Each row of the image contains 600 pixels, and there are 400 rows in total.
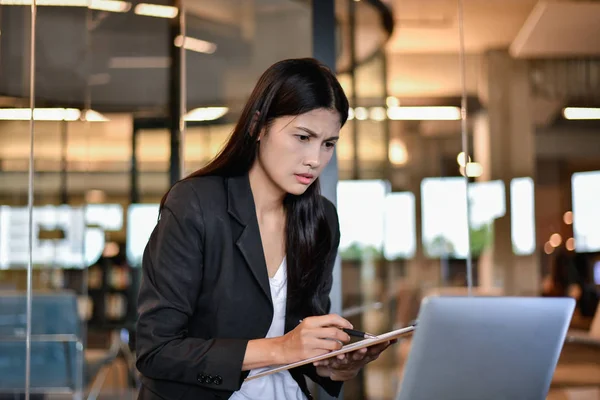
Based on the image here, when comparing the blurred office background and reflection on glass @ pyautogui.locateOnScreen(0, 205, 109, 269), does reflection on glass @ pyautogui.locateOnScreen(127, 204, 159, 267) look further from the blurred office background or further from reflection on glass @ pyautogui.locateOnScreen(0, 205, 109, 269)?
the blurred office background

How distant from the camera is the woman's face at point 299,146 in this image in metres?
1.60

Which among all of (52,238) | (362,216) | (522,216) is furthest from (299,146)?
(52,238)

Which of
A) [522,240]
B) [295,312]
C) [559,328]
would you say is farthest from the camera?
[522,240]

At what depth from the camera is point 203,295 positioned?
157 cm

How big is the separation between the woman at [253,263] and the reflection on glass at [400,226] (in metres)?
2.99

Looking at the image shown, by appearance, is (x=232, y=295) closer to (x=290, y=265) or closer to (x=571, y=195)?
(x=290, y=265)

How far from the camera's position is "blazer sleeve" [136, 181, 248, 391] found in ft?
4.74

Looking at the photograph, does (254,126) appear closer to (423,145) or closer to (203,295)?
(203,295)

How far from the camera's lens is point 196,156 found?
15.5ft

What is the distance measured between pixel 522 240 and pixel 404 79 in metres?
1.16

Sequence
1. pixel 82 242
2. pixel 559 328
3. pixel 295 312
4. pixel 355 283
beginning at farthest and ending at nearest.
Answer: pixel 82 242
pixel 355 283
pixel 295 312
pixel 559 328

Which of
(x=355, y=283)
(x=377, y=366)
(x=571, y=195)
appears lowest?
(x=377, y=366)

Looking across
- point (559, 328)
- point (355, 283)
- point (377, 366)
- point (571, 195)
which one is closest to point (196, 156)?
point (355, 283)

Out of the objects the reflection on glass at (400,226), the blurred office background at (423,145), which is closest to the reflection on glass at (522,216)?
the blurred office background at (423,145)
